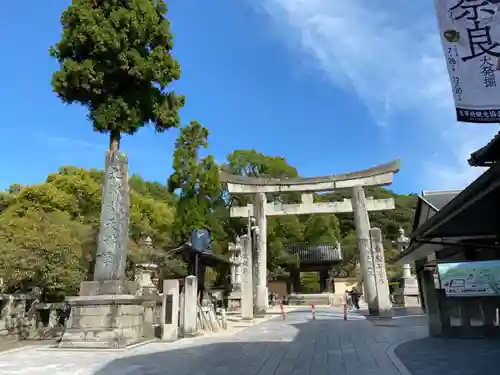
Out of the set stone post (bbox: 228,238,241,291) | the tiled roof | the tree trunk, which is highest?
the tree trunk

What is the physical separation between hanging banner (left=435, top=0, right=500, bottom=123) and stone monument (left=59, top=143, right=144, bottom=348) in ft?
→ 29.8

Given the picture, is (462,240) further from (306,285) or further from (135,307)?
(306,285)

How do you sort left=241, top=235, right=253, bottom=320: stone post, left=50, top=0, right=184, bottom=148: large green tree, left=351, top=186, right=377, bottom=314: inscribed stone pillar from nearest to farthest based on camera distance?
left=50, top=0, right=184, bottom=148: large green tree < left=241, top=235, right=253, bottom=320: stone post < left=351, top=186, right=377, bottom=314: inscribed stone pillar

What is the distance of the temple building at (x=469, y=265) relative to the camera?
5.71m

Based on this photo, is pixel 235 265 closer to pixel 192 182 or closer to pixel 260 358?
pixel 192 182

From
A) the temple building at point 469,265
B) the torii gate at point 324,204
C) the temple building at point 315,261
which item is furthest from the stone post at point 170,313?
the temple building at point 315,261

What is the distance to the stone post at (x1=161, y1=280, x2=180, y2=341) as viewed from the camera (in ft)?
38.4

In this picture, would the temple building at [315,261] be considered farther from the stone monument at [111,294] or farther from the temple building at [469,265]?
the stone monument at [111,294]

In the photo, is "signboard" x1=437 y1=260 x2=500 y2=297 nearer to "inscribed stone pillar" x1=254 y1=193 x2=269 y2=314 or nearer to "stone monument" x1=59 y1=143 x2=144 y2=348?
"stone monument" x1=59 y1=143 x2=144 y2=348

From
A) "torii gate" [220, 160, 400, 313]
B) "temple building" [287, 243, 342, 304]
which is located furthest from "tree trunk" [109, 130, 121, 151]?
"temple building" [287, 243, 342, 304]

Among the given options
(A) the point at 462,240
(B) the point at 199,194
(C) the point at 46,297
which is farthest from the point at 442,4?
(B) the point at 199,194

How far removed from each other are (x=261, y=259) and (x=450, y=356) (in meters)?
16.2

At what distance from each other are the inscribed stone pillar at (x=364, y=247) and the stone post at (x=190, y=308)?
10.6 metres

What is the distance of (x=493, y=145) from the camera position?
212 inches
